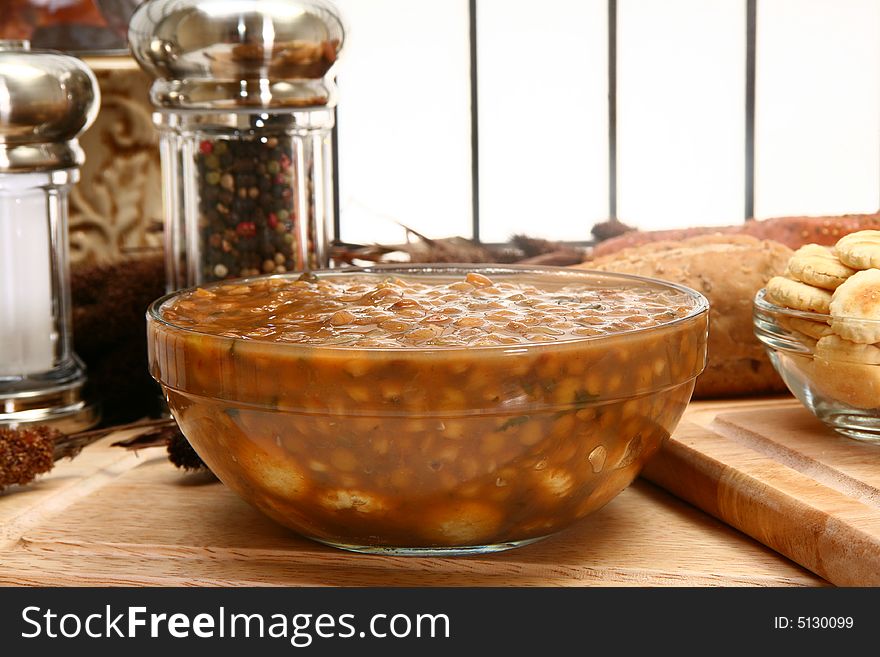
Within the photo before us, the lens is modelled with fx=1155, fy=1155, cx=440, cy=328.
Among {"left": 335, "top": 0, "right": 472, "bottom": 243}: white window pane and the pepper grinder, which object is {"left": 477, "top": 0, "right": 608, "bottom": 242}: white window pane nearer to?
{"left": 335, "top": 0, "right": 472, "bottom": 243}: white window pane

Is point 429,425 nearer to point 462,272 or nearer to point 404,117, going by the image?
point 462,272

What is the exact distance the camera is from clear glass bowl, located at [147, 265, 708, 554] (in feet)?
2.20

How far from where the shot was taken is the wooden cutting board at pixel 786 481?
743 millimetres

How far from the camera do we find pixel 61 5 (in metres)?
1.41

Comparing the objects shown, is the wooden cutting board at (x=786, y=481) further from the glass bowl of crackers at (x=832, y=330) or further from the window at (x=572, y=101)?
the window at (x=572, y=101)

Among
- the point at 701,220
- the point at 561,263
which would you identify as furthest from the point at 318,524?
the point at 701,220

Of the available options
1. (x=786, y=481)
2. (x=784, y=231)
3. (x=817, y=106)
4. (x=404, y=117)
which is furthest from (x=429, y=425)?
(x=817, y=106)

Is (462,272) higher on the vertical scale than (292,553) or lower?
higher

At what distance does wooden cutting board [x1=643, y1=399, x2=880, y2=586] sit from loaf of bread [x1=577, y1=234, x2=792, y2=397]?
0.06m

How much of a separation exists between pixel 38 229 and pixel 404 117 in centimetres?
401

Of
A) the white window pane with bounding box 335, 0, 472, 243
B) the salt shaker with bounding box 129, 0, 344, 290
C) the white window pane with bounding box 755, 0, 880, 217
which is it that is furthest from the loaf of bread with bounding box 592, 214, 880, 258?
the white window pane with bounding box 755, 0, 880, 217

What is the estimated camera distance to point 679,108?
5184 millimetres

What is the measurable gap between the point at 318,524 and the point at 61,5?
92 cm
